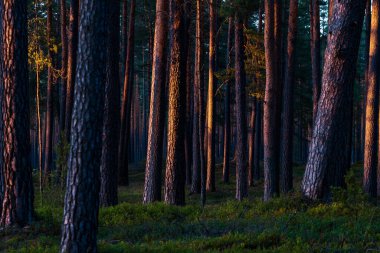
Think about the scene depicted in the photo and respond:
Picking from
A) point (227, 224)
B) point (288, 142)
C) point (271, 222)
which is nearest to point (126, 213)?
point (227, 224)

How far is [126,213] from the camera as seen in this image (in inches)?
488

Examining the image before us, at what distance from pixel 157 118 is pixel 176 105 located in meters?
1.02

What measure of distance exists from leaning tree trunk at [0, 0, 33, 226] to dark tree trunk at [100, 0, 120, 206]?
3788 mm

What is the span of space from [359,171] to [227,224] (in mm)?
28656

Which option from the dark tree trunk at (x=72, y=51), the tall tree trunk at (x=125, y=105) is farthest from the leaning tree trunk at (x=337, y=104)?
the tall tree trunk at (x=125, y=105)

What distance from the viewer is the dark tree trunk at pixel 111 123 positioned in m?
14.2

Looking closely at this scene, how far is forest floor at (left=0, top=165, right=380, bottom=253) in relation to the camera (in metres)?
8.38

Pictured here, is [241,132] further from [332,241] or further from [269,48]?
[332,241]

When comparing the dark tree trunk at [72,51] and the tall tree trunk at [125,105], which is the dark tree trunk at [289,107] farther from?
the tall tree trunk at [125,105]

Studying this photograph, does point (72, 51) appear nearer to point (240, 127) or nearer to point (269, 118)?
point (240, 127)

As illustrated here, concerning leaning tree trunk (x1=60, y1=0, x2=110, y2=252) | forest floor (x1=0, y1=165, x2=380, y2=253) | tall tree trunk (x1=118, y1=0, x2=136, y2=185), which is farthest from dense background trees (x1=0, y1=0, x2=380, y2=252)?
tall tree trunk (x1=118, y1=0, x2=136, y2=185)

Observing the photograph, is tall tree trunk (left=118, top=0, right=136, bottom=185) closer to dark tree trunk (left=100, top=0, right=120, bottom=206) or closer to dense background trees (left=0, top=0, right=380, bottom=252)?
dense background trees (left=0, top=0, right=380, bottom=252)

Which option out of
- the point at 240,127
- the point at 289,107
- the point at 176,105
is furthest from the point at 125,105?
the point at 176,105

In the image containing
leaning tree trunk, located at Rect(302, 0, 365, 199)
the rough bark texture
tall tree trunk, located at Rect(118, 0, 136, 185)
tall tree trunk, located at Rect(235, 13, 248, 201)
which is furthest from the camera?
tall tree trunk, located at Rect(118, 0, 136, 185)
